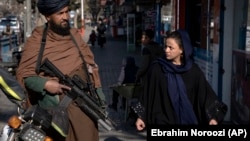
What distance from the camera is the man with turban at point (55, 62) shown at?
399cm

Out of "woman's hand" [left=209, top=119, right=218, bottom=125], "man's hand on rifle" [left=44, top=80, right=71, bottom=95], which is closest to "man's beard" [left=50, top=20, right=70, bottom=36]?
"man's hand on rifle" [left=44, top=80, right=71, bottom=95]

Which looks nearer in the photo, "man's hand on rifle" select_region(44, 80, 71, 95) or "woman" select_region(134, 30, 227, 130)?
"man's hand on rifle" select_region(44, 80, 71, 95)

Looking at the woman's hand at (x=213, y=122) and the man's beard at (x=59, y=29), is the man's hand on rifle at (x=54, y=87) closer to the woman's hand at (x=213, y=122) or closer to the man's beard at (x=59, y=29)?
the man's beard at (x=59, y=29)

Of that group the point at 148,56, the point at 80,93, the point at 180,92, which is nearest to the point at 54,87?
the point at 80,93

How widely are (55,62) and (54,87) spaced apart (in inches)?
8.4

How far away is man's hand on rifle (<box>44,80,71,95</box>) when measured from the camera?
3908 millimetres

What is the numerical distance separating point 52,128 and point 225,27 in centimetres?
463

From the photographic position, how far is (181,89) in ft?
13.3

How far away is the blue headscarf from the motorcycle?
97 centimetres

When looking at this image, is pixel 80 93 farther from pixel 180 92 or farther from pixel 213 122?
pixel 213 122

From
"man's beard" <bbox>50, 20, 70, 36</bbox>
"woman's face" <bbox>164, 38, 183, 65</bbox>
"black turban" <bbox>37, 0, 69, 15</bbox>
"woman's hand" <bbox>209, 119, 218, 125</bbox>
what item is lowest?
"woman's hand" <bbox>209, 119, 218, 125</bbox>

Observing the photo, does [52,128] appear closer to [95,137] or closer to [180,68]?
[95,137]

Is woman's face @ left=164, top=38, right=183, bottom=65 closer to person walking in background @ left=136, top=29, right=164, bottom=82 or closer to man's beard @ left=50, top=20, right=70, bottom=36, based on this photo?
man's beard @ left=50, top=20, right=70, bottom=36

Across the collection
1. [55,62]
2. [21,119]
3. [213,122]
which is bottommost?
[213,122]
